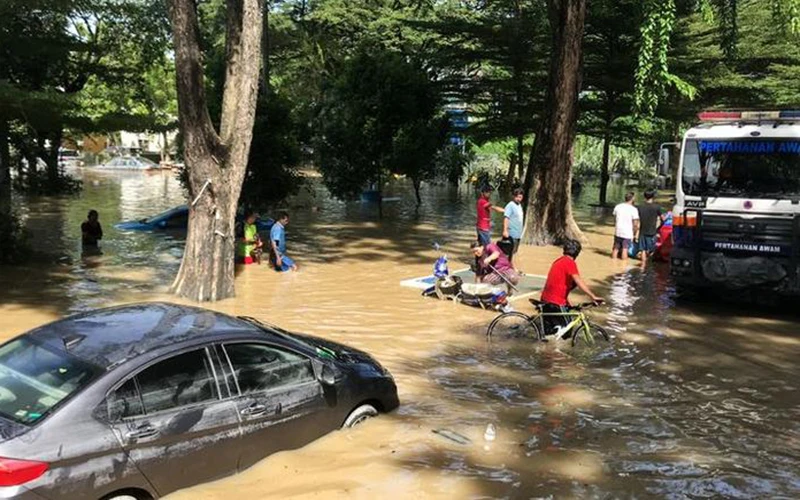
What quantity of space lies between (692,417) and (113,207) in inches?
1037

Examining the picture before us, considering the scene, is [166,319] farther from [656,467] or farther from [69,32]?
[69,32]

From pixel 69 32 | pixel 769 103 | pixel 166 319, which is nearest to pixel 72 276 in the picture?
pixel 69 32

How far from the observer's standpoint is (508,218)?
46.5 ft

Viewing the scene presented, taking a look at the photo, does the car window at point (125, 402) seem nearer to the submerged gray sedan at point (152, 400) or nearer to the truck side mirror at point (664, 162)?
the submerged gray sedan at point (152, 400)

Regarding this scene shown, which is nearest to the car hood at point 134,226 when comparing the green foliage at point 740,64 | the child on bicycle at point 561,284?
the child on bicycle at point 561,284

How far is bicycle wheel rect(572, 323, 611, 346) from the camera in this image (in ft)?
30.6

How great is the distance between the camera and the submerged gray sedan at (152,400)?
4.06 meters

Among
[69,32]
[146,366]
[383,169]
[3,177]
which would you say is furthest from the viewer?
[383,169]

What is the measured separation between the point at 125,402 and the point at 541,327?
6.13m

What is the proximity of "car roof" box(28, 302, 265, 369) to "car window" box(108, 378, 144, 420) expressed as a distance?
6.8 inches

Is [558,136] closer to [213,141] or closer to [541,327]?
[213,141]

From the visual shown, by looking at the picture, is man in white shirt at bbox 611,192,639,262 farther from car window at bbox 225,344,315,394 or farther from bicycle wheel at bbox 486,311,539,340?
car window at bbox 225,344,315,394

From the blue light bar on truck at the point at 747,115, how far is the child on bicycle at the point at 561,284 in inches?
187

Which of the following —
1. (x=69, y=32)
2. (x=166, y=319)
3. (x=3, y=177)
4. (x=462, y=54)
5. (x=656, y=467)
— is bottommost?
(x=656, y=467)
